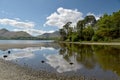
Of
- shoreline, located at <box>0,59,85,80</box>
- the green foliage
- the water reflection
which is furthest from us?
the green foliage

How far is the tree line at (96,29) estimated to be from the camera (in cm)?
9519

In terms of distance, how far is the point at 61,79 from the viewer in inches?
634

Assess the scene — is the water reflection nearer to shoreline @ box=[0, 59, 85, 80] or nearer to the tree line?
shoreline @ box=[0, 59, 85, 80]

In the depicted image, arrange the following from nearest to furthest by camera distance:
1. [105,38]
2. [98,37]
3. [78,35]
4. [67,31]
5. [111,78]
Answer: [111,78]
[105,38]
[98,37]
[78,35]
[67,31]

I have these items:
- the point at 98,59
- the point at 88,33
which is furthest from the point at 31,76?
the point at 88,33

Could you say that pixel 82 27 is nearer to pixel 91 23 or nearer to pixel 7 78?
pixel 91 23

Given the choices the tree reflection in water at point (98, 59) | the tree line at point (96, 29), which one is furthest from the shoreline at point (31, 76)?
the tree line at point (96, 29)

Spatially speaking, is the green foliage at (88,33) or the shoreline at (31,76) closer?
the shoreline at (31,76)

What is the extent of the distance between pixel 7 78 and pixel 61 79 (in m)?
4.62

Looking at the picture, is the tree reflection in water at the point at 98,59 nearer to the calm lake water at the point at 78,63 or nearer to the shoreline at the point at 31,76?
the calm lake water at the point at 78,63

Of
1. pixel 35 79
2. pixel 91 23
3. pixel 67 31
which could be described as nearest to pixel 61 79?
pixel 35 79

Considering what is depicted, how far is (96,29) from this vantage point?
11131 cm

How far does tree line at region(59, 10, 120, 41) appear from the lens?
95.2 metres

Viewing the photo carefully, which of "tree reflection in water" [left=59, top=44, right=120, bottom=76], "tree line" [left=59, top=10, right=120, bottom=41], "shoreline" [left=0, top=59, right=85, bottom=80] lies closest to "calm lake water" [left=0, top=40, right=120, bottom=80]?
"tree reflection in water" [left=59, top=44, right=120, bottom=76]
